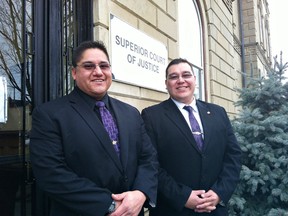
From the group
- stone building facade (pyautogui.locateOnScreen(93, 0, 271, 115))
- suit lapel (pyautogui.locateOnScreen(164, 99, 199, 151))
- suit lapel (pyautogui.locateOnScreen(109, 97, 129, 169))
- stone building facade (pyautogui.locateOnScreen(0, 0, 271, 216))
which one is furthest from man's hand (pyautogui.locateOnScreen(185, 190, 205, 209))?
stone building facade (pyautogui.locateOnScreen(93, 0, 271, 115))

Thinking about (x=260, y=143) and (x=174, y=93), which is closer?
(x=174, y=93)

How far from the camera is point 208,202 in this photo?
89.6 inches

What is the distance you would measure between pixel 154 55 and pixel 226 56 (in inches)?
191

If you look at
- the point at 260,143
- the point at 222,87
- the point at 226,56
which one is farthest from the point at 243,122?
the point at 226,56

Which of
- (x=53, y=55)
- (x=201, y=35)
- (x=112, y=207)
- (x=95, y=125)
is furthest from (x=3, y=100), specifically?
(x=201, y=35)

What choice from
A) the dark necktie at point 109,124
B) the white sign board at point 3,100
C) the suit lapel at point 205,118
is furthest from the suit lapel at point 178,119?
the white sign board at point 3,100

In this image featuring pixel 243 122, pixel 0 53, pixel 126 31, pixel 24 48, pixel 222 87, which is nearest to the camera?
pixel 0 53

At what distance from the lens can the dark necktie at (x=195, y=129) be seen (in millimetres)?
2439

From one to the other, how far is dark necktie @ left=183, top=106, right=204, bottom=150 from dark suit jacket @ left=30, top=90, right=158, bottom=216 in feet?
1.96

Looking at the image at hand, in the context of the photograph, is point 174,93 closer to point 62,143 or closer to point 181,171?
point 181,171

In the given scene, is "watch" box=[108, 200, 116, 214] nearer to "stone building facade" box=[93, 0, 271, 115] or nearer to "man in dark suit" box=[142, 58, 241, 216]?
"man in dark suit" box=[142, 58, 241, 216]

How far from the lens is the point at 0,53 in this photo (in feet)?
7.60

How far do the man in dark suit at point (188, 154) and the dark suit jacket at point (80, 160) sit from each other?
403mm

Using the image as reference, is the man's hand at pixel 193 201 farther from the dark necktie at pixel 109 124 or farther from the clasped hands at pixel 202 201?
the dark necktie at pixel 109 124
